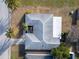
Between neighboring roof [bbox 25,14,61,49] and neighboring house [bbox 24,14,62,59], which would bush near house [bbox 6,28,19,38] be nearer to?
neighboring house [bbox 24,14,62,59]

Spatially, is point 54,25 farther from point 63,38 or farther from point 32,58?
point 32,58

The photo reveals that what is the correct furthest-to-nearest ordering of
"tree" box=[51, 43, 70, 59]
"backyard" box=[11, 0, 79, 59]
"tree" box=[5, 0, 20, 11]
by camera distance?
"backyard" box=[11, 0, 79, 59]
"tree" box=[51, 43, 70, 59]
"tree" box=[5, 0, 20, 11]

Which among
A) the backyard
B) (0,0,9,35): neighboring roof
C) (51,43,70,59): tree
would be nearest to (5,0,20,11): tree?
the backyard

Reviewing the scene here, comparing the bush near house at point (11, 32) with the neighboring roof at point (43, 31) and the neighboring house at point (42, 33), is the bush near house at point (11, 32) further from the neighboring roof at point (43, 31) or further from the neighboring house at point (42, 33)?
the neighboring roof at point (43, 31)

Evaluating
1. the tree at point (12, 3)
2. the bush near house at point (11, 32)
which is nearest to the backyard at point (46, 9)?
the bush near house at point (11, 32)

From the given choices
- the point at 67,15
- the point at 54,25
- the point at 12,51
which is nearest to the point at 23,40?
the point at 12,51

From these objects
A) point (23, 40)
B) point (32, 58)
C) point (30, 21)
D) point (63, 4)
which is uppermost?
point (63, 4)
